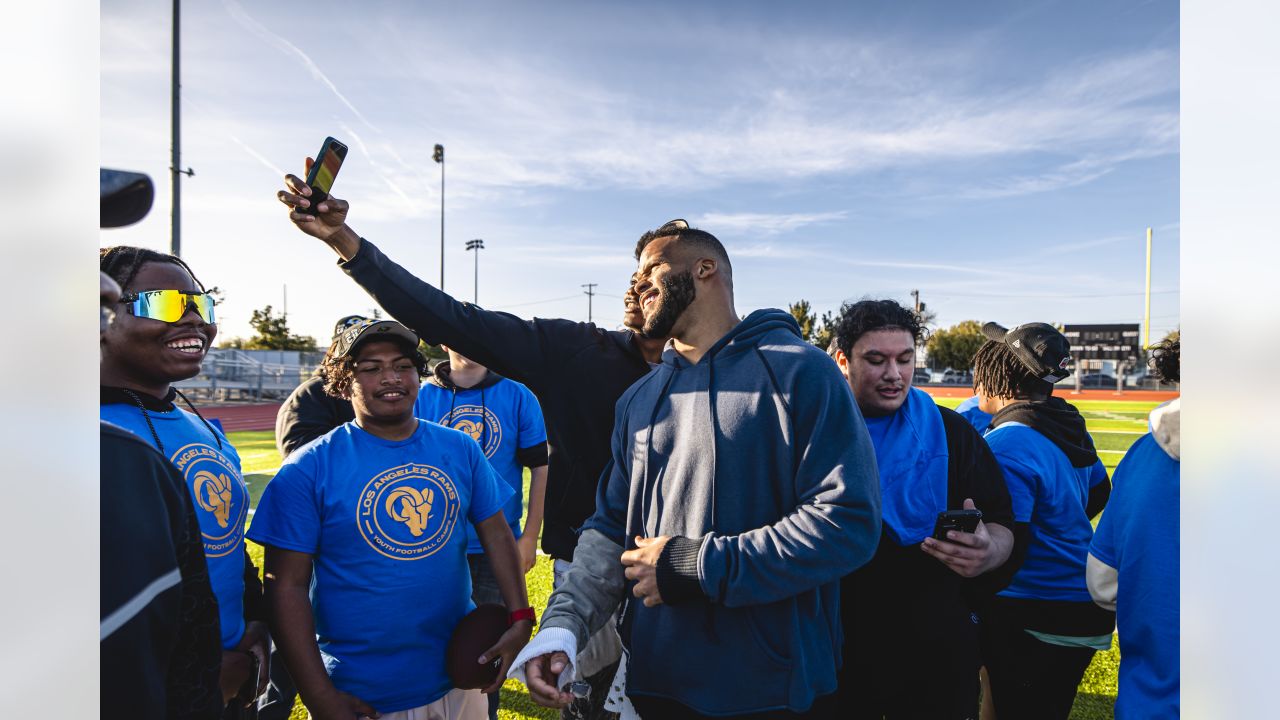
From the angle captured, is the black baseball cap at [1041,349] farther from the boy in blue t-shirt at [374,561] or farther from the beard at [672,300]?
the boy in blue t-shirt at [374,561]

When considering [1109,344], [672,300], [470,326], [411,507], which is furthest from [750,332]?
[1109,344]

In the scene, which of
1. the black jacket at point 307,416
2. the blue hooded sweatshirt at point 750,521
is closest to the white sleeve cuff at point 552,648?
the blue hooded sweatshirt at point 750,521

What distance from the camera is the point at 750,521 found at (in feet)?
5.35

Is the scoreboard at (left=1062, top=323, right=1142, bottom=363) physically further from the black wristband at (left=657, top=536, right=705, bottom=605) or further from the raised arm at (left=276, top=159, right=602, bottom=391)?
the black wristband at (left=657, top=536, right=705, bottom=605)

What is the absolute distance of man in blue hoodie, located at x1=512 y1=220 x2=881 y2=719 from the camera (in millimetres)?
1486

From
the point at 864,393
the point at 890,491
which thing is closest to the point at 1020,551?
the point at 890,491

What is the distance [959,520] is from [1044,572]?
100cm

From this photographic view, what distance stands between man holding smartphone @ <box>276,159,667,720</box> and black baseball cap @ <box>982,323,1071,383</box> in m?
1.71

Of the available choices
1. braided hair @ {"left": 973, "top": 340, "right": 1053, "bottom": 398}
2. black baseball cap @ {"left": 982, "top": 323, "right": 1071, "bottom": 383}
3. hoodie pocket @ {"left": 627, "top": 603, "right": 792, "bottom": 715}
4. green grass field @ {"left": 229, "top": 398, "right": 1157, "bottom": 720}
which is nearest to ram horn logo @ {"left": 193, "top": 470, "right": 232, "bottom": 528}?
hoodie pocket @ {"left": 627, "top": 603, "right": 792, "bottom": 715}

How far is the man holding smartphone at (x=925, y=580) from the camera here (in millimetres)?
2088

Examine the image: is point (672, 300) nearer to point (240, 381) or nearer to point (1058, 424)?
point (1058, 424)

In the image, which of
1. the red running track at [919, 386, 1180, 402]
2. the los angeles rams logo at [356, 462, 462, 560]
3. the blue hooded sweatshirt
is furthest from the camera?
the red running track at [919, 386, 1180, 402]

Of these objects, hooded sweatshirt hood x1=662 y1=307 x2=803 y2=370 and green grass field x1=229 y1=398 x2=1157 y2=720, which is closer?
hooded sweatshirt hood x1=662 y1=307 x2=803 y2=370

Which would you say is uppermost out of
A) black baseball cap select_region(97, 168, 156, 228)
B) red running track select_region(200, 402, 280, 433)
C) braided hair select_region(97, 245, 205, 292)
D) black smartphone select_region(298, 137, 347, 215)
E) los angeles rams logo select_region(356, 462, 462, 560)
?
black smartphone select_region(298, 137, 347, 215)
